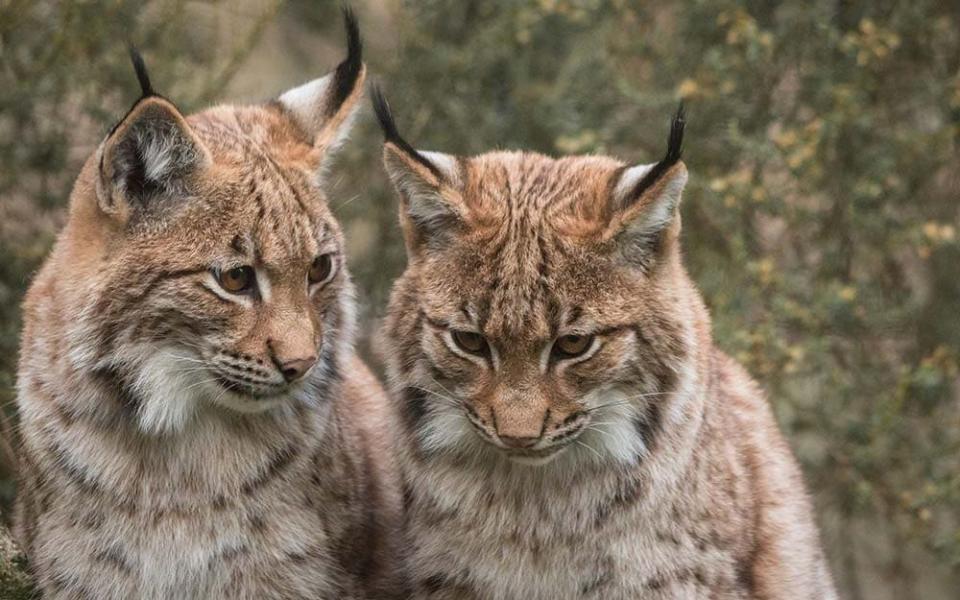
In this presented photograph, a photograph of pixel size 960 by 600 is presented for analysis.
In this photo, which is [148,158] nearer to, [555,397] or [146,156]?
[146,156]

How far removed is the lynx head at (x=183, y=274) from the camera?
4.65m

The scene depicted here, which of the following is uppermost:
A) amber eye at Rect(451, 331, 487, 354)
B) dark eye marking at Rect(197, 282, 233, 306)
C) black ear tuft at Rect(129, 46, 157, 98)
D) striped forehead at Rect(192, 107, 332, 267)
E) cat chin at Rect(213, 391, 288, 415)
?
black ear tuft at Rect(129, 46, 157, 98)

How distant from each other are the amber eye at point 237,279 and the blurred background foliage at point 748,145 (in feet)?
9.09

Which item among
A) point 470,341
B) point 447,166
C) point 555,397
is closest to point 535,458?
point 555,397

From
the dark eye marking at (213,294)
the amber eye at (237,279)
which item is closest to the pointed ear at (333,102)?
the amber eye at (237,279)

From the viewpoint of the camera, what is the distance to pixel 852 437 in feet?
27.5

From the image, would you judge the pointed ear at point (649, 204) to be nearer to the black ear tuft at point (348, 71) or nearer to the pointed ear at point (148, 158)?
the black ear tuft at point (348, 71)

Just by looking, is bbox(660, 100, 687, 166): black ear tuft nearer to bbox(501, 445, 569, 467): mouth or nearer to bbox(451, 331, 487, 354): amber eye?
bbox(451, 331, 487, 354): amber eye

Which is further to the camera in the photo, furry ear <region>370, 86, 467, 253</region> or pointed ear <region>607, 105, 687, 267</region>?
furry ear <region>370, 86, 467, 253</region>

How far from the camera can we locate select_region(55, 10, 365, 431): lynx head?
15.3ft

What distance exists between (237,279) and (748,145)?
379cm

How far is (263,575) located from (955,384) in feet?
18.3

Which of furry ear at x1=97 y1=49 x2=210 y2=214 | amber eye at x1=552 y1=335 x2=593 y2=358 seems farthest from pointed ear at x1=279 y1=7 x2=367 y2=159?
amber eye at x1=552 y1=335 x2=593 y2=358

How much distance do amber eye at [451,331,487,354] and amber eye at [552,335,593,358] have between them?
0.24m
